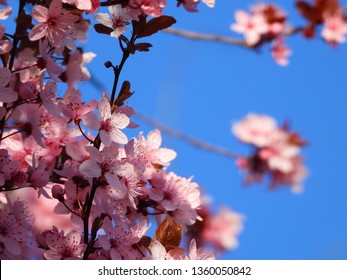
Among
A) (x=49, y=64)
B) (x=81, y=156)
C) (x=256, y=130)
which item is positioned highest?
(x=49, y=64)

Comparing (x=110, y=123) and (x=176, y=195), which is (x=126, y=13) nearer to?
(x=110, y=123)

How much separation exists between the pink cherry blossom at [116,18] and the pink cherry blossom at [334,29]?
273 centimetres

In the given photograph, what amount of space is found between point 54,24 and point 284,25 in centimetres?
265

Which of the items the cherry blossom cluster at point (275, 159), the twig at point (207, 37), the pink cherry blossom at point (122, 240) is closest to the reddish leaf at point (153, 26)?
the pink cherry blossom at point (122, 240)

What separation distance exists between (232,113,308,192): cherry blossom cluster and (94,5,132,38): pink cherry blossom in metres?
2.71

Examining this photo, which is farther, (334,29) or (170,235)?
(334,29)

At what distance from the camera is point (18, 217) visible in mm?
1160

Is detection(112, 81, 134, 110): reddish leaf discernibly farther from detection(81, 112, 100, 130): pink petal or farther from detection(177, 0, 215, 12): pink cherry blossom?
detection(177, 0, 215, 12): pink cherry blossom

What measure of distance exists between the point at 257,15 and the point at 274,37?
0.31m

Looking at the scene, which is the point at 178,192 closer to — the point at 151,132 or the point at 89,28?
the point at 151,132

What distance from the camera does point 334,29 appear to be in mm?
3824

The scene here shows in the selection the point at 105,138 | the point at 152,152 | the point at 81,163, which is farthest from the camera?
the point at 152,152

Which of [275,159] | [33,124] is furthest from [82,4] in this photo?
[275,159]

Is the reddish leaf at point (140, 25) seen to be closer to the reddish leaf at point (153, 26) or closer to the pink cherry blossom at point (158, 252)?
the reddish leaf at point (153, 26)
